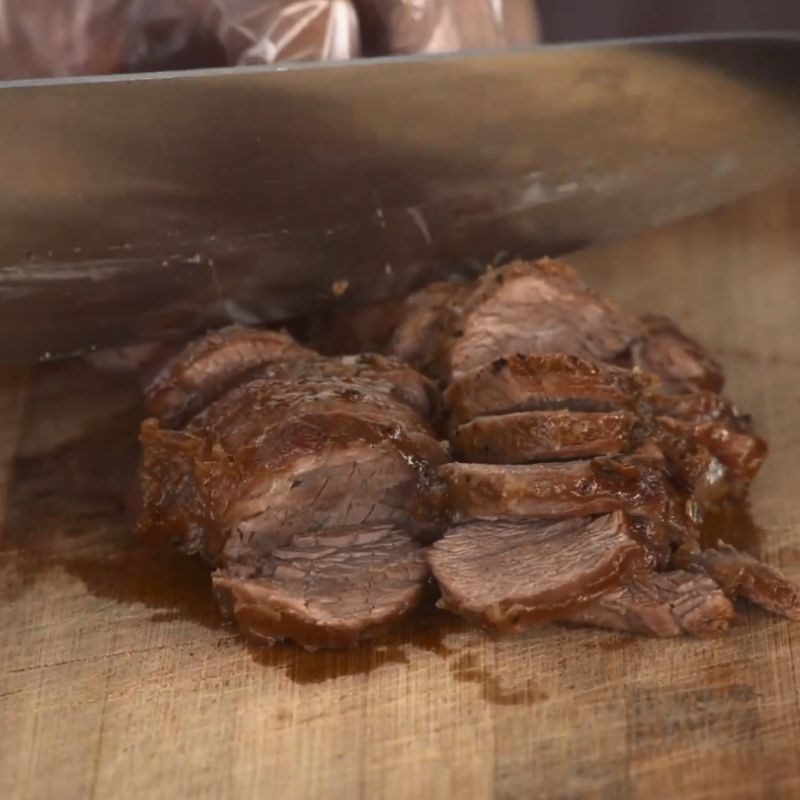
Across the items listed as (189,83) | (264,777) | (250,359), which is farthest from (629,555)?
(189,83)

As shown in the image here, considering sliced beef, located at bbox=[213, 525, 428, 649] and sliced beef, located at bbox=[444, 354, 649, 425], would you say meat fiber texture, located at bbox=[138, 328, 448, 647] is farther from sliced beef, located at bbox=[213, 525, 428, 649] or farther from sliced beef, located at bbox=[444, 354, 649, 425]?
sliced beef, located at bbox=[444, 354, 649, 425]

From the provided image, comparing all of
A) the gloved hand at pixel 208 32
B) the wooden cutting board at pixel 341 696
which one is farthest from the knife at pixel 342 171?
the wooden cutting board at pixel 341 696

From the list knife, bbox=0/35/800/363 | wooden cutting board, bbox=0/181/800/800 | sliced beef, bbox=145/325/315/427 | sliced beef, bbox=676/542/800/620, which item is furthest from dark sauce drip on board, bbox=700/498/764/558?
sliced beef, bbox=145/325/315/427

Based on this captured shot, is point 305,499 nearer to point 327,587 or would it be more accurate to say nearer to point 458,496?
point 327,587

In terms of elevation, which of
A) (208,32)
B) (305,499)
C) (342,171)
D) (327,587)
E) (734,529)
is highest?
(208,32)

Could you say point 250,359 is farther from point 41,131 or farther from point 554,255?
point 554,255

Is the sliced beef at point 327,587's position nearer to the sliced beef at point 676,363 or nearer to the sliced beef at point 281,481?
the sliced beef at point 281,481

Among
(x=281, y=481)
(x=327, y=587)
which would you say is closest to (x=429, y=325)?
(x=281, y=481)
